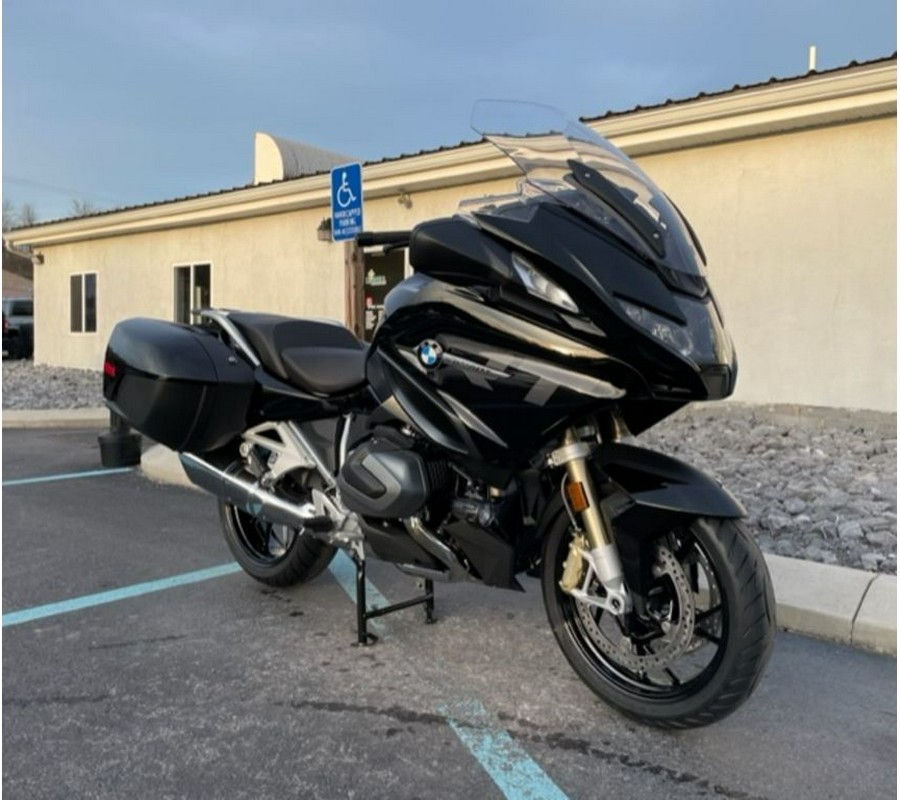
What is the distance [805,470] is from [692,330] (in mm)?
4139

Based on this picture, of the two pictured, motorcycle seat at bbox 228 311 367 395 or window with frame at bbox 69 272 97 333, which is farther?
window with frame at bbox 69 272 97 333

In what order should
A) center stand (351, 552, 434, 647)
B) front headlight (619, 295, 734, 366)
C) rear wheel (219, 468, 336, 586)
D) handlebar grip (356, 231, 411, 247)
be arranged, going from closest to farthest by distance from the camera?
front headlight (619, 295, 734, 366) < handlebar grip (356, 231, 411, 247) < center stand (351, 552, 434, 647) < rear wheel (219, 468, 336, 586)

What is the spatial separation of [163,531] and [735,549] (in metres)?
3.84

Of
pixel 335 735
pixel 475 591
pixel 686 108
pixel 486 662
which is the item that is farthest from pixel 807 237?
pixel 335 735

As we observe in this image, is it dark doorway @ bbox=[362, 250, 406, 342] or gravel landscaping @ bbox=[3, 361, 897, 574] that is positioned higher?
dark doorway @ bbox=[362, 250, 406, 342]

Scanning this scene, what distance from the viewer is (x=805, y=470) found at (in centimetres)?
584

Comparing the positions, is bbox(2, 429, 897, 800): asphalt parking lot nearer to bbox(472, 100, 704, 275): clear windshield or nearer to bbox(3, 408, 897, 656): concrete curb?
bbox(3, 408, 897, 656): concrete curb

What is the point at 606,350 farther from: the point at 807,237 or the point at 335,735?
the point at 807,237

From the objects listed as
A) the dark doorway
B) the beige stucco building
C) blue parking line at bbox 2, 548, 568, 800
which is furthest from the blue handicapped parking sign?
the dark doorway

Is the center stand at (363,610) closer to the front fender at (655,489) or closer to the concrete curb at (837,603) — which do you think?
the front fender at (655,489)

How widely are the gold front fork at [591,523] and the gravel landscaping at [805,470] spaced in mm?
2074

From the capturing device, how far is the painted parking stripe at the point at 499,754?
7.31 ft

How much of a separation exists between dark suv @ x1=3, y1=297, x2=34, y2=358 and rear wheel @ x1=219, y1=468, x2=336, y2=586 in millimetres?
21135

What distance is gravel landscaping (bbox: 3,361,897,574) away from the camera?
14.0 feet
